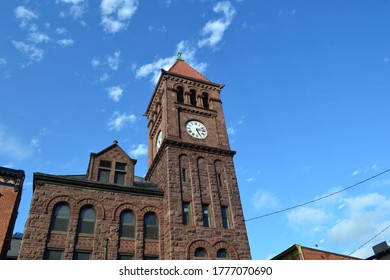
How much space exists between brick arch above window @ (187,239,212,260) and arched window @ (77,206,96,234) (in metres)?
6.15

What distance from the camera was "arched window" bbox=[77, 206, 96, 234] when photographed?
67.8ft

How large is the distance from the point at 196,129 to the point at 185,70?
9857 mm

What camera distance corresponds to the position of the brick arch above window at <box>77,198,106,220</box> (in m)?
21.3

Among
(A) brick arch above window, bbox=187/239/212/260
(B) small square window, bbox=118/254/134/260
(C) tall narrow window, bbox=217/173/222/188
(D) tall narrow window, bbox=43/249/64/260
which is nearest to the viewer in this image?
(D) tall narrow window, bbox=43/249/64/260

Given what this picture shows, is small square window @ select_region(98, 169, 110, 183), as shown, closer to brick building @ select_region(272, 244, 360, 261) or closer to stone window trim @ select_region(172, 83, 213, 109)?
stone window trim @ select_region(172, 83, 213, 109)

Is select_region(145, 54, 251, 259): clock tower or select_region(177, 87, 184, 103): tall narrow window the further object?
select_region(177, 87, 184, 103): tall narrow window

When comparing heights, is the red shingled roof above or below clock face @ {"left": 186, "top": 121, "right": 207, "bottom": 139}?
above

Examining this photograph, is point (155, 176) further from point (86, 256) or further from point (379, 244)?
point (379, 244)

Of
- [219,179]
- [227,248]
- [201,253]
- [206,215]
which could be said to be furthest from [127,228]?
[219,179]

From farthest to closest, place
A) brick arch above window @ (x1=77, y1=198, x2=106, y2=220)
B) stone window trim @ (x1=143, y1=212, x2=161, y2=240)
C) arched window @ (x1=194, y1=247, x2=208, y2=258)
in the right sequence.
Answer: stone window trim @ (x1=143, y1=212, x2=161, y2=240) < brick arch above window @ (x1=77, y1=198, x2=106, y2=220) < arched window @ (x1=194, y1=247, x2=208, y2=258)

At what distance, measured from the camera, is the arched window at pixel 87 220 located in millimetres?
20656

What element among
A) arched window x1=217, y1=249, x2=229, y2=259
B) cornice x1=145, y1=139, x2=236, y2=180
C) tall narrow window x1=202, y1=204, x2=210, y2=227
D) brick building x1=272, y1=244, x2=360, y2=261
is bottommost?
arched window x1=217, y1=249, x2=229, y2=259

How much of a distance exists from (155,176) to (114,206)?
6.15m

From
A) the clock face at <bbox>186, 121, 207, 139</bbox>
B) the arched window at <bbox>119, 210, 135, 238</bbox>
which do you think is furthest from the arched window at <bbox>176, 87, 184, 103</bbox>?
the arched window at <bbox>119, 210, 135, 238</bbox>
